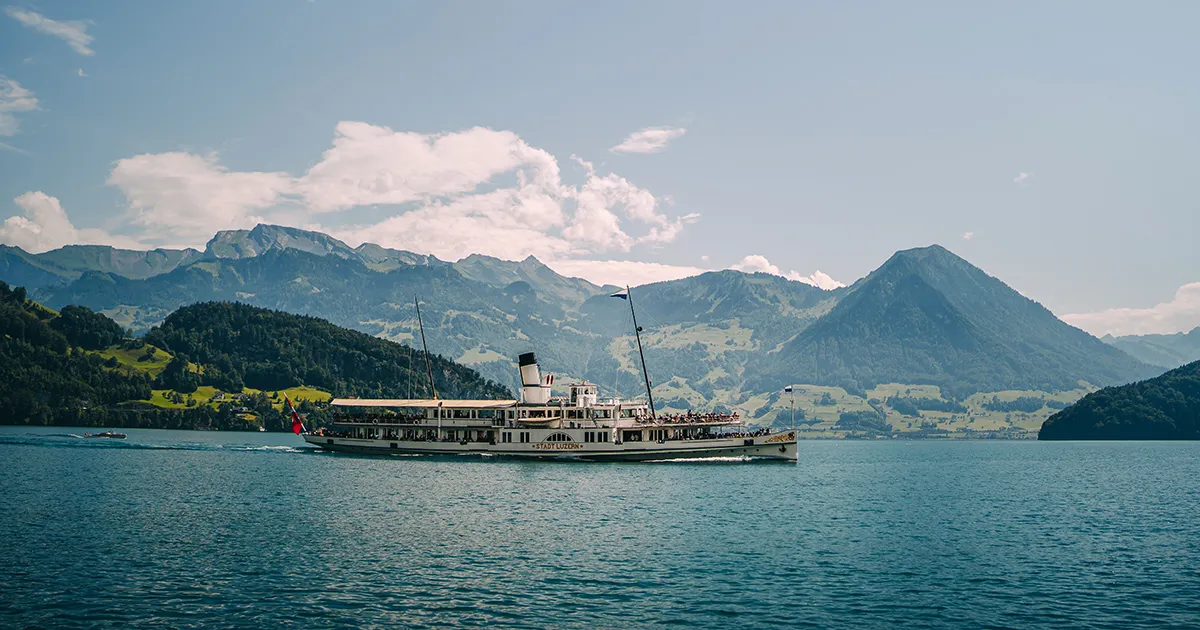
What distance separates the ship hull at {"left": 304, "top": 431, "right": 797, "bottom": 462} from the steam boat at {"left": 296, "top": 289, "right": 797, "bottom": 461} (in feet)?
0.45

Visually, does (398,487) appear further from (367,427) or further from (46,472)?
(367,427)

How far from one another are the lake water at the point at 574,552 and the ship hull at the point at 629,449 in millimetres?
18689


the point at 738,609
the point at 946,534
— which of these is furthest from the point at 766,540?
the point at 738,609

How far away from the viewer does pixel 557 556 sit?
56.2m

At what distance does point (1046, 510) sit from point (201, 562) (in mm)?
73485

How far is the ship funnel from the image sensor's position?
453 ft

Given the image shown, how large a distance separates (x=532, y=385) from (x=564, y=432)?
10.6 m

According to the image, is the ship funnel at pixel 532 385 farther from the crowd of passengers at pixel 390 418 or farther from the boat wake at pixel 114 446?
the boat wake at pixel 114 446

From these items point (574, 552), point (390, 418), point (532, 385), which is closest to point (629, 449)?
point (532, 385)

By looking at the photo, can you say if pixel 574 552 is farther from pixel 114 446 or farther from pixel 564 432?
pixel 114 446

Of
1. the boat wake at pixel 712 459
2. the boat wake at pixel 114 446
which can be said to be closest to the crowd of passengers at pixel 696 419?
the boat wake at pixel 712 459

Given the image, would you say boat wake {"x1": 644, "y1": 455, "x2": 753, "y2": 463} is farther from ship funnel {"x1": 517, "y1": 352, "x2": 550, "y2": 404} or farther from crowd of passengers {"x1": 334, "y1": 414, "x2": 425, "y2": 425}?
crowd of passengers {"x1": 334, "y1": 414, "x2": 425, "y2": 425}

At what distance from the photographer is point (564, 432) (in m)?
131

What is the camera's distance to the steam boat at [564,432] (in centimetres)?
12862
